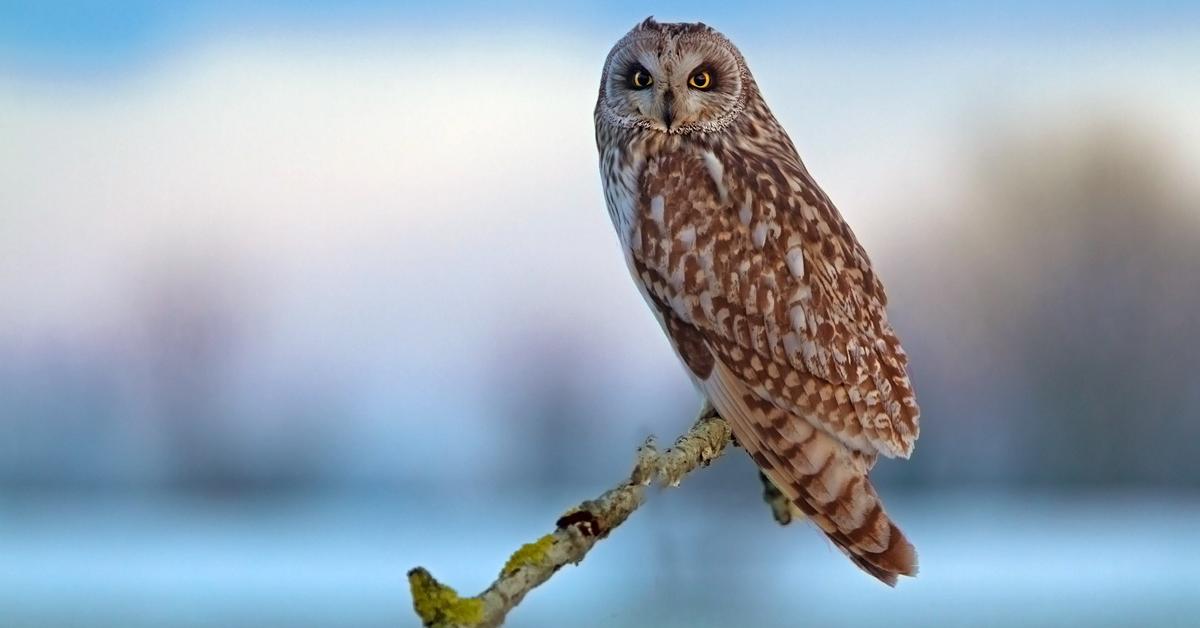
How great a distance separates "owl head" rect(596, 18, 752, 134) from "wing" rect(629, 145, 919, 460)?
0.08 meters

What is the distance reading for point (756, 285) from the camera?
2.12 metres

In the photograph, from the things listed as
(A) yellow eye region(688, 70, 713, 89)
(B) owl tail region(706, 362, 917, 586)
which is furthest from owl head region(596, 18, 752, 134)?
(B) owl tail region(706, 362, 917, 586)

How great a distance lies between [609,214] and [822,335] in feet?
1.75

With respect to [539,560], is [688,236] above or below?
above

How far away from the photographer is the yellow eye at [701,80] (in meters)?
2.20

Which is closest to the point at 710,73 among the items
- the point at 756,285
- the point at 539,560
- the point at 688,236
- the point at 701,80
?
the point at 701,80

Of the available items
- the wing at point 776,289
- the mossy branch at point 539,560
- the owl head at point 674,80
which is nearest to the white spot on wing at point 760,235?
the wing at point 776,289

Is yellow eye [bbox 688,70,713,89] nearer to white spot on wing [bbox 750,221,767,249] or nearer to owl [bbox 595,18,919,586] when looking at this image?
owl [bbox 595,18,919,586]

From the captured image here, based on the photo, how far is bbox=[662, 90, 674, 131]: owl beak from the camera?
7.15 feet

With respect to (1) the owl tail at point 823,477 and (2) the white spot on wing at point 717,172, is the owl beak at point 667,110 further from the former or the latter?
(1) the owl tail at point 823,477

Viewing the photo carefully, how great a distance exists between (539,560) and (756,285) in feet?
3.65

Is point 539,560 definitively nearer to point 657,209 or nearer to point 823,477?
point 823,477

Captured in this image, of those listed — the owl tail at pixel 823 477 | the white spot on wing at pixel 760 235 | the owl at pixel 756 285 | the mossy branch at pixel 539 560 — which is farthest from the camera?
the white spot on wing at pixel 760 235

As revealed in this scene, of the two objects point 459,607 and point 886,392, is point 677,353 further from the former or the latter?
point 459,607
